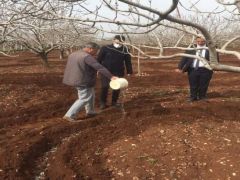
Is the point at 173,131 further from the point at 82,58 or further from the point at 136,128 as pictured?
the point at 82,58

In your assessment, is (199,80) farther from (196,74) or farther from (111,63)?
(111,63)

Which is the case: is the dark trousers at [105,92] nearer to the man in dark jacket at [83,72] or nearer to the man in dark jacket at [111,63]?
the man in dark jacket at [111,63]

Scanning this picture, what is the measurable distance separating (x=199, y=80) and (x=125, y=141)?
3668mm

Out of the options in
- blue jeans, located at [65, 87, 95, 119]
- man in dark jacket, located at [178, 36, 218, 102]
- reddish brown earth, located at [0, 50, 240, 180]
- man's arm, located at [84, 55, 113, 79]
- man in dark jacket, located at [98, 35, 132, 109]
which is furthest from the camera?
man in dark jacket, located at [178, 36, 218, 102]

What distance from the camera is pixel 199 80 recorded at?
31.7ft

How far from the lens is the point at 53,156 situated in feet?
20.0

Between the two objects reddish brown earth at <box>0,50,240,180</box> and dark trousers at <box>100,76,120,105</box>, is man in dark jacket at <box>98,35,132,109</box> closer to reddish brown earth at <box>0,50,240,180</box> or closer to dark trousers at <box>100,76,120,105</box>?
dark trousers at <box>100,76,120,105</box>

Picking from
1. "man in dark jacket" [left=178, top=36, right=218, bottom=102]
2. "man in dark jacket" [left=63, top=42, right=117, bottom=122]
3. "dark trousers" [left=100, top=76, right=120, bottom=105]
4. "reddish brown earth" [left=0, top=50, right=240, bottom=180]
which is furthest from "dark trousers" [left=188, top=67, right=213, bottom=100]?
"man in dark jacket" [left=63, top=42, right=117, bottom=122]

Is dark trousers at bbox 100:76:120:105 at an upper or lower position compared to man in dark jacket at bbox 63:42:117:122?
lower

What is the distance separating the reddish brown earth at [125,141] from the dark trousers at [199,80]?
0.36 meters

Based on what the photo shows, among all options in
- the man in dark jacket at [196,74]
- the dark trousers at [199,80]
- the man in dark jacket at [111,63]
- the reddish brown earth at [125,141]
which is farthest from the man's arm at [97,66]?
the dark trousers at [199,80]

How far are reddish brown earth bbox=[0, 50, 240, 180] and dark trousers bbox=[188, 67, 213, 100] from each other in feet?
1.18

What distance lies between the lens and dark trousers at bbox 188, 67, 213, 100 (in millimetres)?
9452

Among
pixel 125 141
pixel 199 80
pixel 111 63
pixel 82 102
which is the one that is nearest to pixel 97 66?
pixel 82 102
